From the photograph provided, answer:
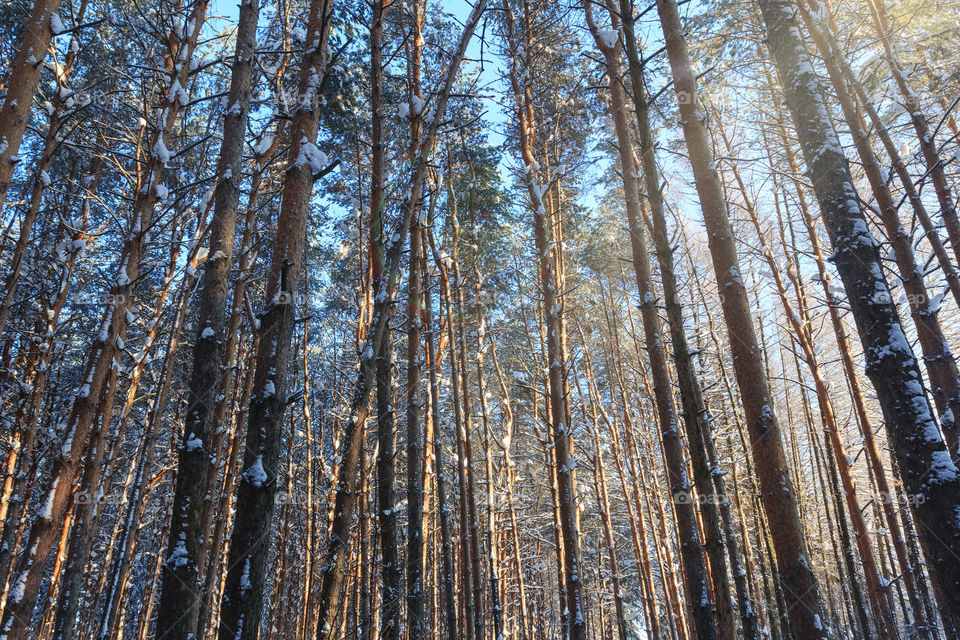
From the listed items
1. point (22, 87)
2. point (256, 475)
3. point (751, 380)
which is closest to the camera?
point (256, 475)

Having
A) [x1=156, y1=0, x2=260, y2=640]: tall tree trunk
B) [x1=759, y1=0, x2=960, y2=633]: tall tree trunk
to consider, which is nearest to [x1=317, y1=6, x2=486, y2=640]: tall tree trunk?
[x1=156, y1=0, x2=260, y2=640]: tall tree trunk

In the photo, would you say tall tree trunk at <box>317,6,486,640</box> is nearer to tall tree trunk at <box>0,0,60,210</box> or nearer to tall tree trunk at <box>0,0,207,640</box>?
tall tree trunk at <box>0,0,207,640</box>

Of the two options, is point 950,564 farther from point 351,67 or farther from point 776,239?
point 776,239

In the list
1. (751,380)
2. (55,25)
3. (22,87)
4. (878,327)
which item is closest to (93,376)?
(22,87)

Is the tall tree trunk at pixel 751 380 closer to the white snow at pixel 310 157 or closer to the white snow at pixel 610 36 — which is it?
the white snow at pixel 610 36

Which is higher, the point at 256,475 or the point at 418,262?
the point at 418,262

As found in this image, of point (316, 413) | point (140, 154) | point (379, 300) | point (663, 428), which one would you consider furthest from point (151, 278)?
point (663, 428)

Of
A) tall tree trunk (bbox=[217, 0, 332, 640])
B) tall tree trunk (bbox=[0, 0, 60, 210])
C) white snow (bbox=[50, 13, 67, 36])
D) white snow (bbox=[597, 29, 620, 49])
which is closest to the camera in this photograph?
tall tree trunk (bbox=[217, 0, 332, 640])

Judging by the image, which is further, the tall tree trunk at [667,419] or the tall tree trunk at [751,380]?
the tall tree trunk at [667,419]

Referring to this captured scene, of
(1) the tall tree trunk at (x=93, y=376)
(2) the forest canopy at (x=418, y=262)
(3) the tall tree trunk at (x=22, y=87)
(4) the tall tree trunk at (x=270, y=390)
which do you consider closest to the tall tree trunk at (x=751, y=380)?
(2) the forest canopy at (x=418, y=262)

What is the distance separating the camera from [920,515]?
11.6ft

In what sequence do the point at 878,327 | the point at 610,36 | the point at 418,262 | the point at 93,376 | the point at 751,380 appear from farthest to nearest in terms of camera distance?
the point at 418,262 < the point at 610,36 < the point at 93,376 < the point at 751,380 < the point at 878,327

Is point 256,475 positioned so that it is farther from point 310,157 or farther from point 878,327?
point 878,327

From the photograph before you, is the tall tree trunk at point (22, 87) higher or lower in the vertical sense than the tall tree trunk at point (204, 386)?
higher
